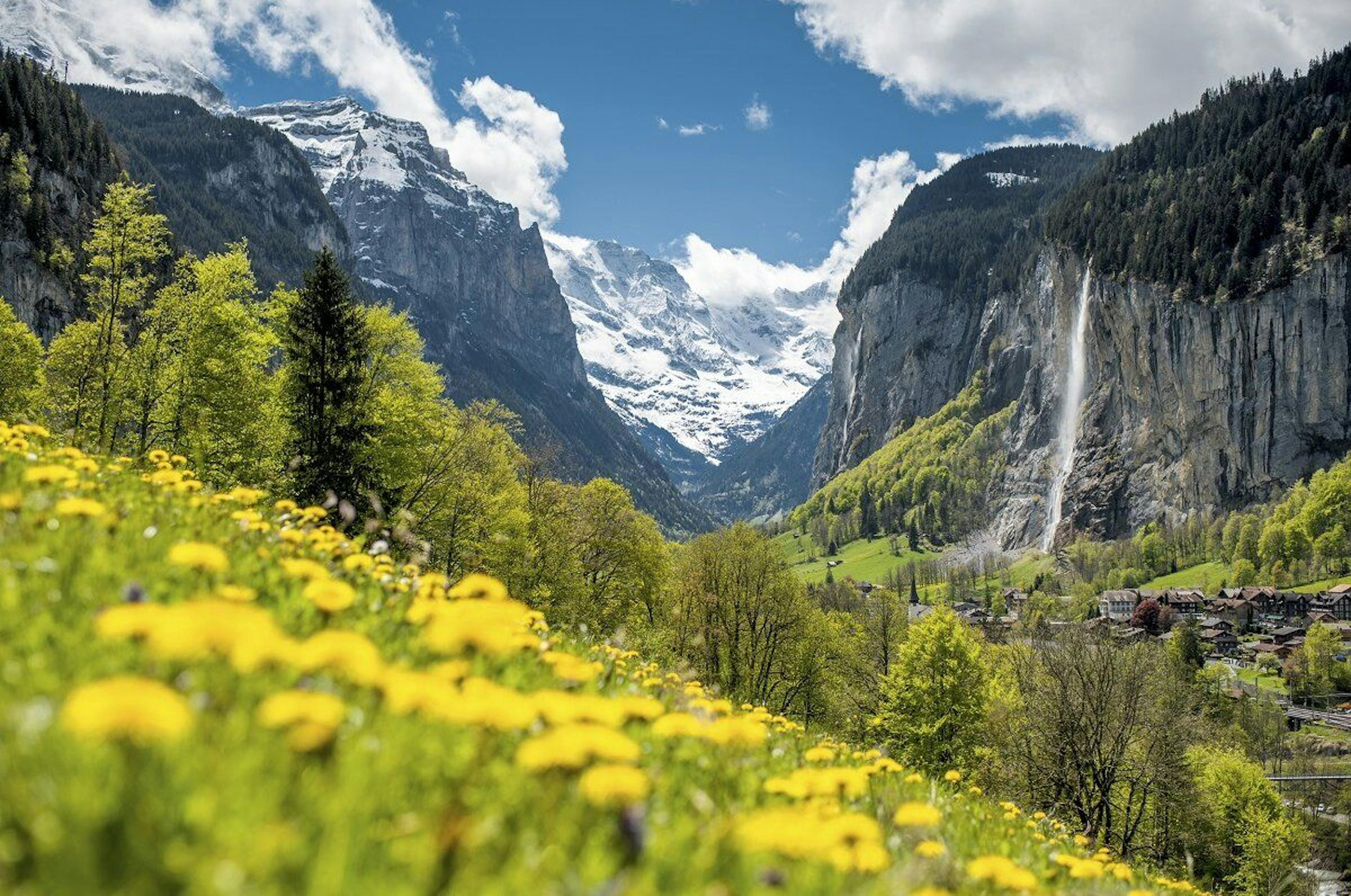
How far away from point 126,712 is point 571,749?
1286 millimetres

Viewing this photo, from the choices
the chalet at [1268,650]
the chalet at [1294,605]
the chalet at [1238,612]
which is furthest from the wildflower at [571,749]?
the chalet at [1294,605]

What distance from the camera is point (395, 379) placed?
111ft

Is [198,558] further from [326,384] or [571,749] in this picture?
[326,384]

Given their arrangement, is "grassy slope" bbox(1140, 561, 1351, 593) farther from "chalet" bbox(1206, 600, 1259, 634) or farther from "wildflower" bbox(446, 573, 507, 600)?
"wildflower" bbox(446, 573, 507, 600)

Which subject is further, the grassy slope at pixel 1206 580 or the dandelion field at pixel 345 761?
the grassy slope at pixel 1206 580

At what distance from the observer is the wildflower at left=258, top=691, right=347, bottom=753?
2.20 m

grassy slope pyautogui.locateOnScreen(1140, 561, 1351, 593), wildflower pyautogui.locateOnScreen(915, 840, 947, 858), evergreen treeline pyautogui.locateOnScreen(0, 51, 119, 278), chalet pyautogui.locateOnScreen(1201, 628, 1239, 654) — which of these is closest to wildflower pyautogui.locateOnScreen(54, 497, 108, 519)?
wildflower pyautogui.locateOnScreen(915, 840, 947, 858)

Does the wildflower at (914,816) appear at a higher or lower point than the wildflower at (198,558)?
lower

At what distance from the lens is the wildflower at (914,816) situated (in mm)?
4215

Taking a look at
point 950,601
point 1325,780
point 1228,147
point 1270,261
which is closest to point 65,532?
point 1325,780

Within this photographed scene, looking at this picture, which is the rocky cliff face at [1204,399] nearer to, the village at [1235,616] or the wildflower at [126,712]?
the village at [1235,616]

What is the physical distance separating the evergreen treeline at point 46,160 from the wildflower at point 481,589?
3803 inches

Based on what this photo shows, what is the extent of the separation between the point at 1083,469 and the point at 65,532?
215290 mm

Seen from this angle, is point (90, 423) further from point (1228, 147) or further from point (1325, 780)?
point (1228, 147)
